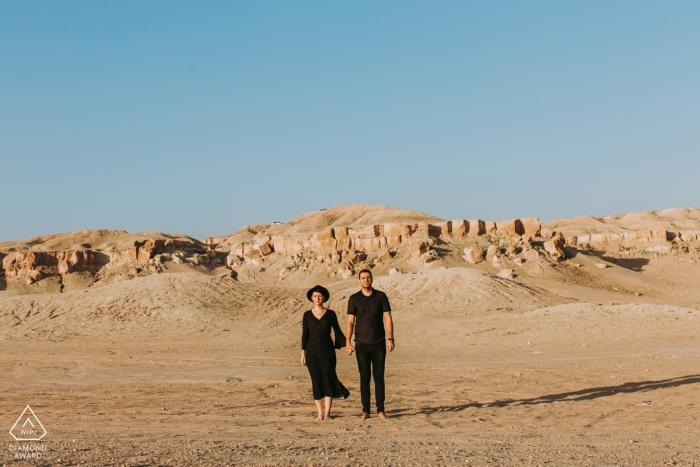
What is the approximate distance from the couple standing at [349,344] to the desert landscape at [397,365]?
355mm

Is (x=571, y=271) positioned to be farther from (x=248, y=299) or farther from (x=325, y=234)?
(x=248, y=299)

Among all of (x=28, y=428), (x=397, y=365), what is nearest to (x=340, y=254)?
(x=397, y=365)

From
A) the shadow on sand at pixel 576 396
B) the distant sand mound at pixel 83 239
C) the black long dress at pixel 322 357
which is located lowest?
the shadow on sand at pixel 576 396

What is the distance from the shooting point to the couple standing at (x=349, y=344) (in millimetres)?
7973

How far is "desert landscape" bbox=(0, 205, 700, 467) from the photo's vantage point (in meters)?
6.27

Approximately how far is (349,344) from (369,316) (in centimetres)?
42

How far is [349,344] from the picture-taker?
Answer: 795cm

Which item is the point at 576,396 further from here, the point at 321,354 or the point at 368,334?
the point at 321,354

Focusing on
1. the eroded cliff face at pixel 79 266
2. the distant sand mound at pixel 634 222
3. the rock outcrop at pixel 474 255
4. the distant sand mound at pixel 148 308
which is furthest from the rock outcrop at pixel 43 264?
the distant sand mound at pixel 634 222

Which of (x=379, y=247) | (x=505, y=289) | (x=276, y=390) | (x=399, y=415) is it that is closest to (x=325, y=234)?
(x=379, y=247)

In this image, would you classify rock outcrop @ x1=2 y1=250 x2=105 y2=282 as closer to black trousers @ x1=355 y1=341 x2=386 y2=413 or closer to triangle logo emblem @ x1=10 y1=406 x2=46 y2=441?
triangle logo emblem @ x1=10 y1=406 x2=46 y2=441

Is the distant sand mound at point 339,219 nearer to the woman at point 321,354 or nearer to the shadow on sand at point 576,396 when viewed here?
the shadow on sand at point 576,396

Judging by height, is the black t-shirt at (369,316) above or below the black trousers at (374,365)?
above

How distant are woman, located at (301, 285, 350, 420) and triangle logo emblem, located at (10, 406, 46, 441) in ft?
9.94
